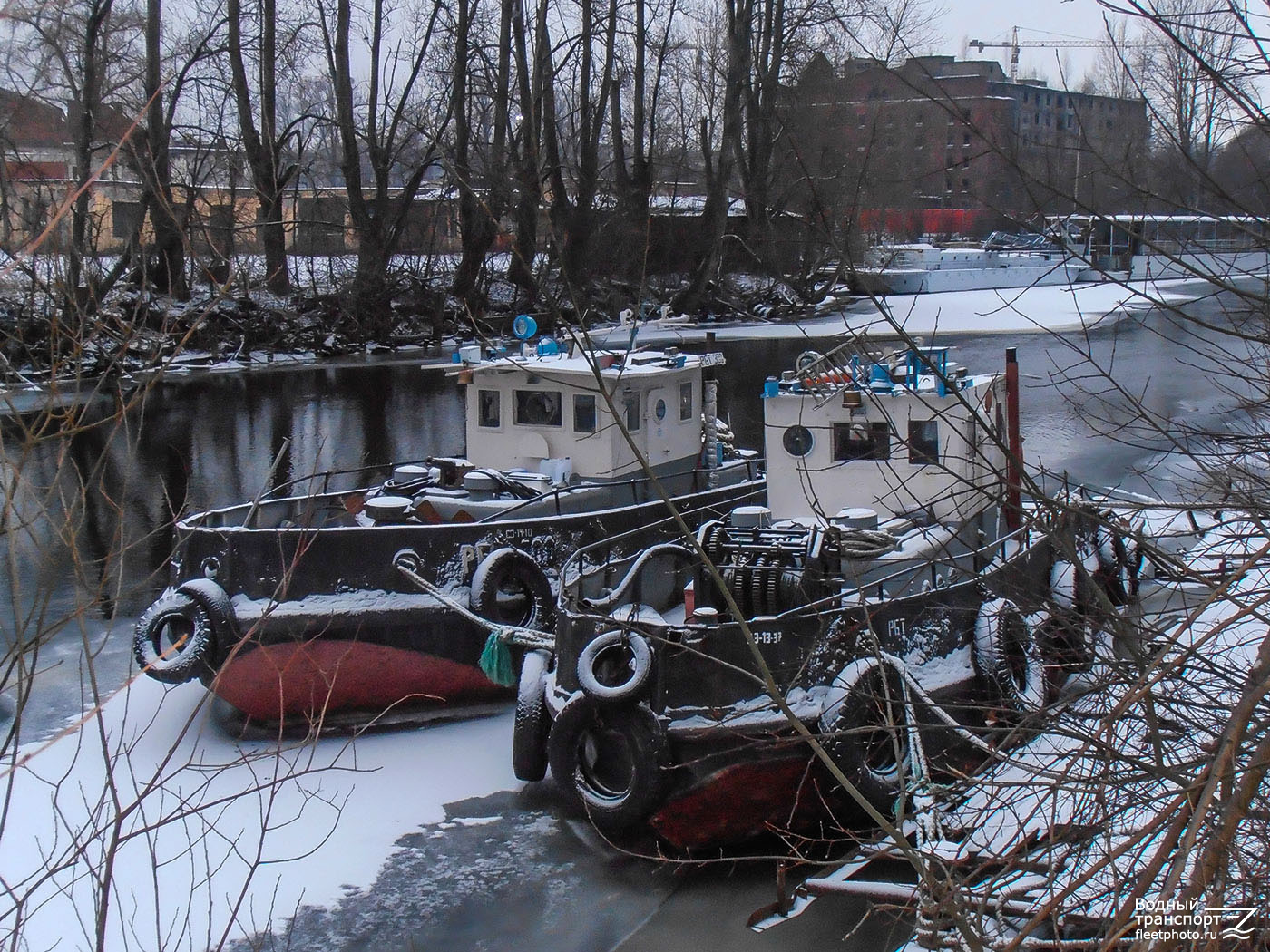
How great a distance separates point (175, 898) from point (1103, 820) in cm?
605

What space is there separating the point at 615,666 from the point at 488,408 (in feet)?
16.3

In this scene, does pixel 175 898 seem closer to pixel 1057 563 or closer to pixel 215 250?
pixel 215 250

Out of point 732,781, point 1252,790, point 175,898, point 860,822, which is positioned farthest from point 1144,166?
point 175,898

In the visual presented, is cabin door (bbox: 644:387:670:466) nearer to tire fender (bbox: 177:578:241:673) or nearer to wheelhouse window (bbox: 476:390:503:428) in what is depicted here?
wheelhouse window (bbox: 476:390:503:428)

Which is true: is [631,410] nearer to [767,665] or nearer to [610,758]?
[610,758]

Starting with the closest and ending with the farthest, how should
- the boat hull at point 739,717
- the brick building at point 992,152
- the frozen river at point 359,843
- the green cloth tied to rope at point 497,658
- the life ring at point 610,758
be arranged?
the brick building at point 992,152 → the frozen river at point 359,843 → the boat hull at point 739,717 → the life ring at point 610,758 → the green cloth tied to rope at point 497,658

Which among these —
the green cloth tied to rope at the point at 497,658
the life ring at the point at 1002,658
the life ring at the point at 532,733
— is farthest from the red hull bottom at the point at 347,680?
the life ring at the point at 1002,658

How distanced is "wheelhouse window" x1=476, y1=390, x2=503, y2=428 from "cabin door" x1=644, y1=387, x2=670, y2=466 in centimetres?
146

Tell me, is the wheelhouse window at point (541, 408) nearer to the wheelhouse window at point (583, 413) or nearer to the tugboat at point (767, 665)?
the wheelhouse window at point (583, 413)

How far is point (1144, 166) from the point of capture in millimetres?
4848

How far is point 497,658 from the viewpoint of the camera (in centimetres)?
954

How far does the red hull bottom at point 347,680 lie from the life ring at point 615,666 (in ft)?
A: 7.59

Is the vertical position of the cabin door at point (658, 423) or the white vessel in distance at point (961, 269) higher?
the white vessel in distance at point (961, 269)

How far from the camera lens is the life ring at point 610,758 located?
24.5ft
